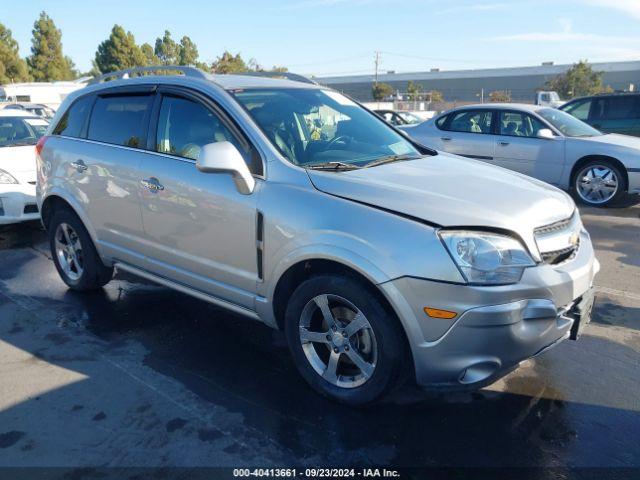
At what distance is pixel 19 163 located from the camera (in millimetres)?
7160

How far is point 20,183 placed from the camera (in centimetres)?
685

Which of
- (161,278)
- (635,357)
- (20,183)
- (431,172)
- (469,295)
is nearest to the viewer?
(469,295)

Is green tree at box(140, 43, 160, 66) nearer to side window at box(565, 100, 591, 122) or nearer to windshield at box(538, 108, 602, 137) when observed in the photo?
side window at box(565, 100, 591, 122)

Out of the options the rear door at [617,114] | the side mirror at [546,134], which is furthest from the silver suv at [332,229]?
the rear door at [617,114]

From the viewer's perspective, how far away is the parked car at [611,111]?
36.0 feet

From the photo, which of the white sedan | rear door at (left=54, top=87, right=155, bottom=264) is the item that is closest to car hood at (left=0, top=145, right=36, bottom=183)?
the white sedan

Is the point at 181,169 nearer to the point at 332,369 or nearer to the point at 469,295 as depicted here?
the point at 332,369

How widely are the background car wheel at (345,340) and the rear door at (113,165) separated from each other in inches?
63.5

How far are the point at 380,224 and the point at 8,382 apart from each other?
2630 millimetres

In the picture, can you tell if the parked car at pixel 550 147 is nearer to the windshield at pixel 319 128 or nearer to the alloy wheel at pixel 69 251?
the windshield at pixel 319 128

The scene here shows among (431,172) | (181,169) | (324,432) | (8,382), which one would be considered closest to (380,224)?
(431,172)

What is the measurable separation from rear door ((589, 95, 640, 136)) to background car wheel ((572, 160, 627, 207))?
3.35 m

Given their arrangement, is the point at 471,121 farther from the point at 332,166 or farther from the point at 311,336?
the point at 311,336

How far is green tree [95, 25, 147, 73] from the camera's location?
52.0m
